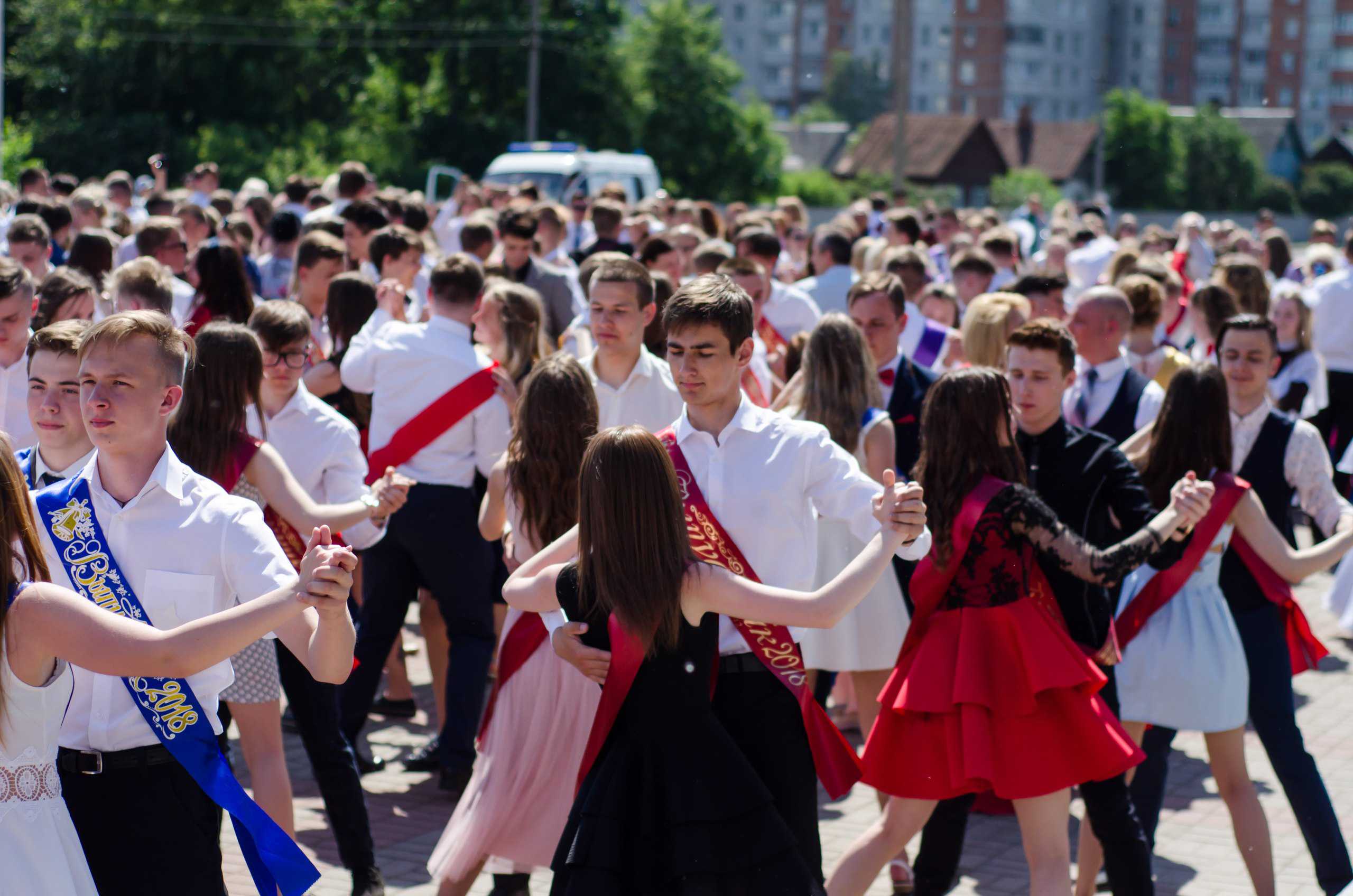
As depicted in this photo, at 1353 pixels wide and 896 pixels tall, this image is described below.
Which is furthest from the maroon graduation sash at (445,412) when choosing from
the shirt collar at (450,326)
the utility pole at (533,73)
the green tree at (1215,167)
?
the green tree at (1215,167)

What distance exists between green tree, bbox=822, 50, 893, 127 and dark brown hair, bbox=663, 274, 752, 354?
5292 inches

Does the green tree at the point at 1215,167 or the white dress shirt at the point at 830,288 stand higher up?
the green tree at the point at 1215,167

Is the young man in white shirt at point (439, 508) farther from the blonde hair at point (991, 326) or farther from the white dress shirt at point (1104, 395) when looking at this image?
the white dress shirt at point (1104, 395)

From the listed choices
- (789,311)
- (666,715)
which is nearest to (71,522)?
(666,715)

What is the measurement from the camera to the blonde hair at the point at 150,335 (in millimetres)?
3377

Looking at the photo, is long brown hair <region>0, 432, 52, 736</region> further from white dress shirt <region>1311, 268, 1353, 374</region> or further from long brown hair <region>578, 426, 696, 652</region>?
white dress shirt <region>1311, 268, 1353, 374</region>

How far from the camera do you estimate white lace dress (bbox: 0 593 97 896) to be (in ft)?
9.55

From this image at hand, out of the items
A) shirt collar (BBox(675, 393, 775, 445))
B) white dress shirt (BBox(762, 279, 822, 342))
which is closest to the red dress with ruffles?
shirt collar (BBox(675, 393, 775, 445))

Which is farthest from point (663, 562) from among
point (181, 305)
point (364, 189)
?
point (364, 189)

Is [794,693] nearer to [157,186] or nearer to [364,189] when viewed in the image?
[364,189]

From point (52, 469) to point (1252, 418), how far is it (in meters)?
3.79

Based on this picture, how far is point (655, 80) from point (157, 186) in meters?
45.7

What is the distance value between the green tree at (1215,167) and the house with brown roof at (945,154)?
10.1 meters

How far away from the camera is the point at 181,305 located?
7.91 meters
